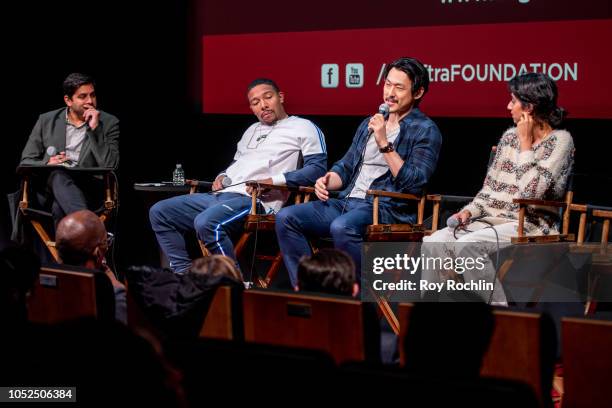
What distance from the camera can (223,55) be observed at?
5.52m

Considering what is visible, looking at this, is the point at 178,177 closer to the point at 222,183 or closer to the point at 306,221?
the point at 222,183

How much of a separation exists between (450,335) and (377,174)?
2225 millimetres

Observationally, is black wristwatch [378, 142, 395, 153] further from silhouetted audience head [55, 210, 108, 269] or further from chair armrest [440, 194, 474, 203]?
silhouetted audience head [55, 210, 108, 269]

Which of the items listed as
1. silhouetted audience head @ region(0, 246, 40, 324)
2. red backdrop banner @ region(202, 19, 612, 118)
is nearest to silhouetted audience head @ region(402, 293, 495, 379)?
silhouetted audience head @ region(0, 246, 40, 324)

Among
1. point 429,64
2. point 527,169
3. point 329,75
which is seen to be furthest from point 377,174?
point 329,75

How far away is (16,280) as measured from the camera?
2152 mm

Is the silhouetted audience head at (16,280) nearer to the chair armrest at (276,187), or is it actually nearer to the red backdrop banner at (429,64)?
the chair armrest at (276,187)

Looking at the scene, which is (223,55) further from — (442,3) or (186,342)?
(186,342)

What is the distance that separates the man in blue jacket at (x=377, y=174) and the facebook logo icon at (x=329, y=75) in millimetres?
806

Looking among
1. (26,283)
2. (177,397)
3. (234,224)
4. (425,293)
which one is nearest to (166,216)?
(234,224)

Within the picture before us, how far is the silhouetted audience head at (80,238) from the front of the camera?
9.43 feet

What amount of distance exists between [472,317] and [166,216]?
9.34 feet

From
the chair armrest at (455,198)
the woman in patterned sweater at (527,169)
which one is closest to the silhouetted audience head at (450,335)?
the woman in patterned sweater at (527,169)

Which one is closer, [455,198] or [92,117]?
[455,198]
